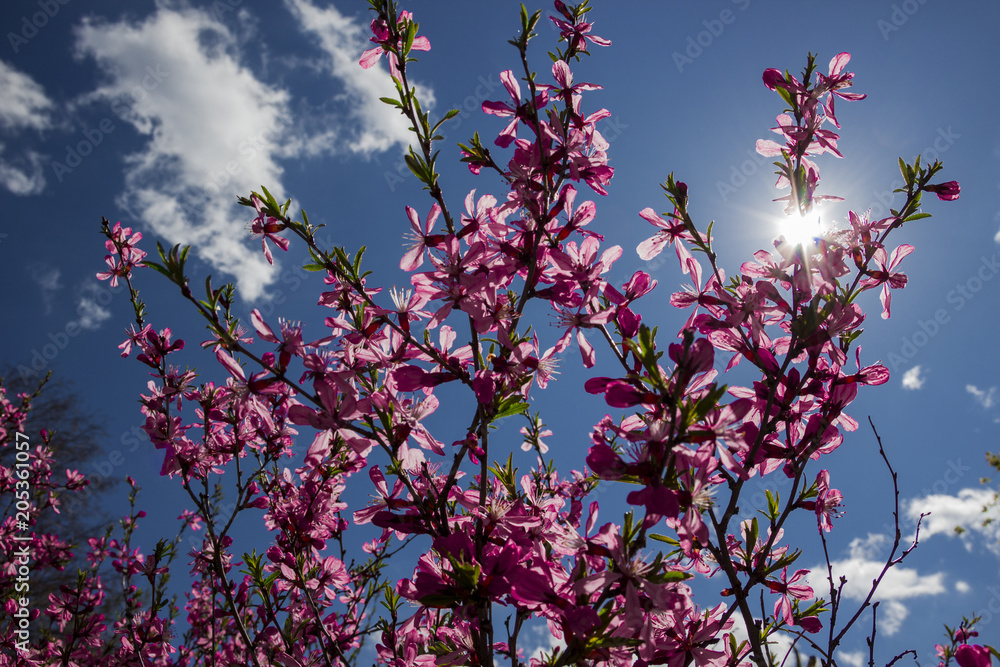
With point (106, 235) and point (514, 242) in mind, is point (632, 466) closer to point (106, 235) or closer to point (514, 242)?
point (514, 242)

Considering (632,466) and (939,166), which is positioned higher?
(939,166)

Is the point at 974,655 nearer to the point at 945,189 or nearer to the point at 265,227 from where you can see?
the point at 945,189

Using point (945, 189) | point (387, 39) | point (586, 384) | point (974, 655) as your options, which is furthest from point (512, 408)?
point (945, 189)

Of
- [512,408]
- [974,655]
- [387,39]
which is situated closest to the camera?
[974,655]

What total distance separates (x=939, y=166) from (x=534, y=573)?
1935mm

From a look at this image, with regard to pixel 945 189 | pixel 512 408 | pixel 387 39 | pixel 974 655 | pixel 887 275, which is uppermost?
pixel 387 39

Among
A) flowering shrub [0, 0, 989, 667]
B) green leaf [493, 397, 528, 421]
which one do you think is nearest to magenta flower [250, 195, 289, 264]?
flowering shrub [0, 0, 989, 667]

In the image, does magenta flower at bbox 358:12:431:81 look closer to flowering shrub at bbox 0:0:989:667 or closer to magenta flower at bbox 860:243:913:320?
flowering shrub at bbox 0:0:989:667

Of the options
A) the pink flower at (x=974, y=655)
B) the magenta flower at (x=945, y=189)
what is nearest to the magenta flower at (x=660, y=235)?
the magenta flower at (x=945, y=189)

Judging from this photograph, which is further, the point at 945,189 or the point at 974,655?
the point at 945,189

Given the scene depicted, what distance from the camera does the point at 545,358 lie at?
163cm

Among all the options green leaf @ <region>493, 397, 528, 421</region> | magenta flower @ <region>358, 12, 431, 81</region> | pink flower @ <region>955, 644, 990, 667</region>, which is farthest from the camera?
magenta flower @ <region>358, 12, 431, 81</region>

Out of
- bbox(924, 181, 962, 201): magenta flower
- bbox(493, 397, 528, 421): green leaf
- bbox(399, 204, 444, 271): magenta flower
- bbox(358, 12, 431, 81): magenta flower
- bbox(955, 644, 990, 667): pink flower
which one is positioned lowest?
bbox(955, 644, 990, 667): pink flower

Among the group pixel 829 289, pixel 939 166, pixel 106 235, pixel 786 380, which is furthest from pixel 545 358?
pixel 106 235
